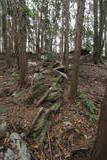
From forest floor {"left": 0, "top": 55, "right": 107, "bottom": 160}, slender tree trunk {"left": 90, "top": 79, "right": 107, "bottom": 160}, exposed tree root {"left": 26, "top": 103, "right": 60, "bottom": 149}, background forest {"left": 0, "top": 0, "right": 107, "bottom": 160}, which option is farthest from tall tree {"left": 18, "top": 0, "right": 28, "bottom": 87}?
slender tree trunk {"left": 90, "top": 79, "right": 107, "bottom": 160}

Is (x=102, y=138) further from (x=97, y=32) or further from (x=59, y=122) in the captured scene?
(x=97, y=32)

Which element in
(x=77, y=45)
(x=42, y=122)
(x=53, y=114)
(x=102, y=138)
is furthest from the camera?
(x=77, y=45)

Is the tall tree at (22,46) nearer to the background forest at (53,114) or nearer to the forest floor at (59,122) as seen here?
the background forest at (53,114)

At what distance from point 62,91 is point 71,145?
2.13 m

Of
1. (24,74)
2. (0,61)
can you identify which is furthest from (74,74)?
(0,61)

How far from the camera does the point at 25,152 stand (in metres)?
4.84

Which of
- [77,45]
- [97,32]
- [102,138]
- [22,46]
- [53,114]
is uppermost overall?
[97,32]

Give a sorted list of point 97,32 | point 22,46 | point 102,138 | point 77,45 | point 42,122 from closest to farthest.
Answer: point 102,138 < point 42,122 < point 77,45 < point 22,46 < point 97,32

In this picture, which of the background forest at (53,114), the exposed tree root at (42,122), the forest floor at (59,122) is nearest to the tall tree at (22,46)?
the background forest at (53,114)

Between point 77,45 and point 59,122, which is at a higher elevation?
point 77,45

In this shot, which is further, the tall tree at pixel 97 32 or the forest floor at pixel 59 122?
the tall tree at pixel 97 32

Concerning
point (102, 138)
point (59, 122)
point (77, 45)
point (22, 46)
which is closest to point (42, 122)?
point (59, 122)

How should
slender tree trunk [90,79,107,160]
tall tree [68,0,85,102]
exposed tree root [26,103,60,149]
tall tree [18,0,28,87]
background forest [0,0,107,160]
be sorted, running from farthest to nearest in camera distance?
tall tree [18,0,28,87], tall tree [68,0,85,102], exposed tree root [26,103,60,149], background forest [0,0,107,160], slender tree trunk [90,79,107,160]

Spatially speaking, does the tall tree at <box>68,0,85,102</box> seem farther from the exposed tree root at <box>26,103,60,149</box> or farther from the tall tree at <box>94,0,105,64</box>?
the tall tree at <box>94,0,105,64</box>
